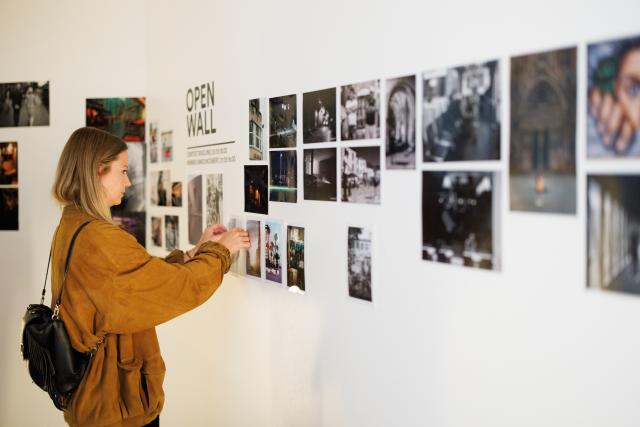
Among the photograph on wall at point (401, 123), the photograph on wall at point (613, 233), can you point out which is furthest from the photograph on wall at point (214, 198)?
the photograph on wall at point (613, 233)

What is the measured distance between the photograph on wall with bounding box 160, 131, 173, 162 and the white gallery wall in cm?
5

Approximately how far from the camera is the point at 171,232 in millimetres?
3383

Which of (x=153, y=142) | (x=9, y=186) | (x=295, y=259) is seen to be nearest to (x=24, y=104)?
(x=9, y=186)

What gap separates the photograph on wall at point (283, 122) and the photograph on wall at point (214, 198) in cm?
56

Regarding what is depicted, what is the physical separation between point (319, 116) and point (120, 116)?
2014 mm

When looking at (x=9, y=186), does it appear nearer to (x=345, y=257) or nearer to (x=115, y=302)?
(x=115, y=302)

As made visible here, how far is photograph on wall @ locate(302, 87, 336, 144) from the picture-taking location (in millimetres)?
2000

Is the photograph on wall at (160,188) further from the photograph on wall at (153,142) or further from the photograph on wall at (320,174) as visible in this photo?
the photograph on wall at (320,174)

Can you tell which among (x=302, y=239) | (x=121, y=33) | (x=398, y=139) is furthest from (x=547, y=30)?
(x=121, y=33)

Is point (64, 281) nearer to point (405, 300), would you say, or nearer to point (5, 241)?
point (405, 300)

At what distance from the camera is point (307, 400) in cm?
224

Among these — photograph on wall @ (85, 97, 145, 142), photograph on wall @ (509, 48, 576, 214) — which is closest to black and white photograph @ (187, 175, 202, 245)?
photograph on wall @ (85, 97, 145, 142)

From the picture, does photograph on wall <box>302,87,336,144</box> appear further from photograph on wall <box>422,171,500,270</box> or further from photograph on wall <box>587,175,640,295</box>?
photograph on wall <box>587,175,640,295</box>

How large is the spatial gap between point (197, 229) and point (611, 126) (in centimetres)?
221
